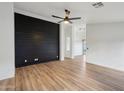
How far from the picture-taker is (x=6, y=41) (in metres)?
3.73

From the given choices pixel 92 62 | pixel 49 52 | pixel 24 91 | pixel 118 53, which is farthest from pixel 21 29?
pixel 118 53

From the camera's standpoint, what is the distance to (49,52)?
6.88 meters

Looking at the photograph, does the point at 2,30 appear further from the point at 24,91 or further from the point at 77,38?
the point at 77,38

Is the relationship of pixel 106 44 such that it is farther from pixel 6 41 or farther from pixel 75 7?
pixel 6 41

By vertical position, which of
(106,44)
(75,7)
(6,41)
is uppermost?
(75,7)

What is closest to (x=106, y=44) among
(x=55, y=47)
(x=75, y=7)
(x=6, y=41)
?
(x=55, y=47)

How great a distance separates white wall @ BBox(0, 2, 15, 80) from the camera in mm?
3631

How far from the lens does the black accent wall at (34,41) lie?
17.0 ft

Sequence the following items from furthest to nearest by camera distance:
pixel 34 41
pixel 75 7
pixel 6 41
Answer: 1. pixel 34 41
2. pixel 75 7
3. pixel 6 41

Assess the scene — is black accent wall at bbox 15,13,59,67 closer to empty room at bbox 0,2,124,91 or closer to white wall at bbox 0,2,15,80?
empty room at bbox 0,2,124,91

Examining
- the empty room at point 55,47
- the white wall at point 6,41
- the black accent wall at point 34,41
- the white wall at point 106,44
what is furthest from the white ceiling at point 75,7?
the white wall at point 106,44

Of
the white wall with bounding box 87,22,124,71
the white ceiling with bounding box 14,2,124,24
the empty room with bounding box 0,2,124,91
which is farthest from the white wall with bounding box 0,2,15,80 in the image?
the white wall with bounding box 87,22,124,71

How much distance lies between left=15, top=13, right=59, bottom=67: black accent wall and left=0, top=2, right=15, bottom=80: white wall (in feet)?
4.04

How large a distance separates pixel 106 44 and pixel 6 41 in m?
5.81
